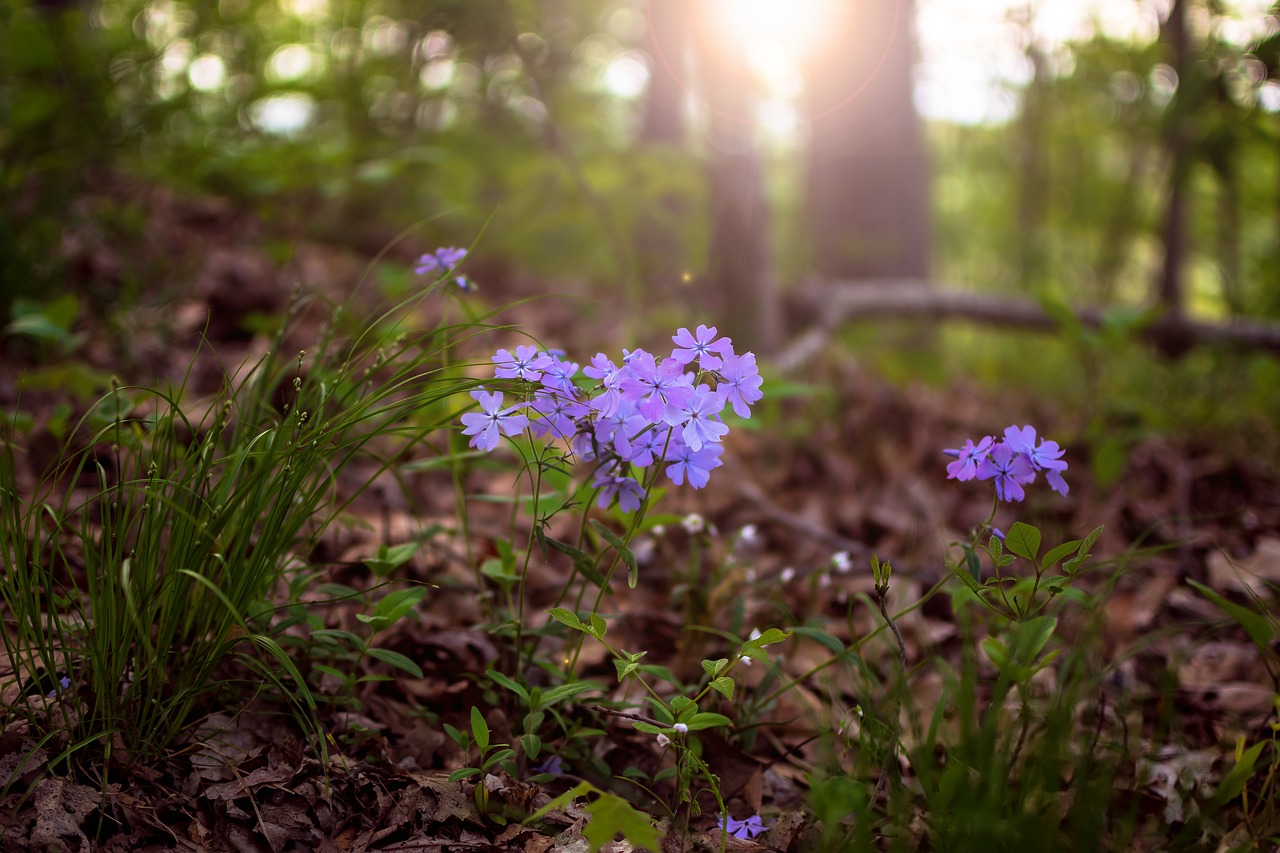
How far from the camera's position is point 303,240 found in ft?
14.0

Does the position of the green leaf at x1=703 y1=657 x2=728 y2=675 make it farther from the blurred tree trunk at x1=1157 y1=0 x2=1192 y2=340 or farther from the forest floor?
the blurred tree trunk at x1=1157 y1=0 x2=1192 y2=340

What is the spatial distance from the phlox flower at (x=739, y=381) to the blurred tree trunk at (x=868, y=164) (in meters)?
4.92

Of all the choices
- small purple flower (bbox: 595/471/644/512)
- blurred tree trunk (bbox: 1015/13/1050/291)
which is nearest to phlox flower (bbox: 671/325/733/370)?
small purple flower (bbox: 595/471/644/512)

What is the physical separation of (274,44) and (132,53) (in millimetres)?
790

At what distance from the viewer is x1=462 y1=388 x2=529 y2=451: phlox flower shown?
120cm

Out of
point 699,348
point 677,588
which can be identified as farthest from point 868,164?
point 699,348

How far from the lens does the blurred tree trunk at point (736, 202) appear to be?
11.1 feet

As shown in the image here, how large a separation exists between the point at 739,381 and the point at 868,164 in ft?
16.8

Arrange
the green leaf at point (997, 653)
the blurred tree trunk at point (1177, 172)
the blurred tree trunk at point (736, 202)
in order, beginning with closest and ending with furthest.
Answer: the green leaf at point (997, 653), the blurred tree trunk at point (736, 202), the blurred tree trunk at point (1177, 172)

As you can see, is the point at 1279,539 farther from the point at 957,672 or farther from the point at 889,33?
the point at 889,33

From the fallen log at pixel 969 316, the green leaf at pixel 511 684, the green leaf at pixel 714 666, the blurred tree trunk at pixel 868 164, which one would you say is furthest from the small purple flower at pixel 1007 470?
the blurred tree trunk at pixel 868 164

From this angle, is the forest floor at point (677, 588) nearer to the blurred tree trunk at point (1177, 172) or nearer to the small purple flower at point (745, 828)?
the small purple flower at point (745, 828)

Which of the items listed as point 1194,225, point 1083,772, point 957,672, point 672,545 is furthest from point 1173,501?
point 1194,225

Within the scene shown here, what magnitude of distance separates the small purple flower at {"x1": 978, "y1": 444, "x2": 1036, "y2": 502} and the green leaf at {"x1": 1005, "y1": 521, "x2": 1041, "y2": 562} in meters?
0.05
